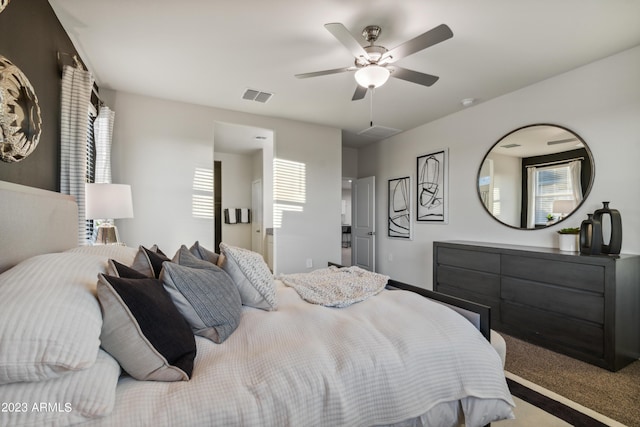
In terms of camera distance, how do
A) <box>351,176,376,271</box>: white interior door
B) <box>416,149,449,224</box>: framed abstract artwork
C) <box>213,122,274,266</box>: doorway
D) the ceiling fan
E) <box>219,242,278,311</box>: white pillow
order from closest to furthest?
<box>219,242,278,311</box>: white pillow, the ceiling fan, <box>416,149,449,224</box>: framed abstract artwork, <box>351,176,376,271</box>: white interior door, <box>213,122,274,266</box>: doorway

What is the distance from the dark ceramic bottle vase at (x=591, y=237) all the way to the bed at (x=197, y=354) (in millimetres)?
1867

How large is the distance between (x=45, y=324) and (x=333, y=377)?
90 centimetres

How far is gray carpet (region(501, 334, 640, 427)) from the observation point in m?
1.83

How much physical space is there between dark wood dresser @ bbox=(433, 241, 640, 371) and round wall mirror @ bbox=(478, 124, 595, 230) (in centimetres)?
54

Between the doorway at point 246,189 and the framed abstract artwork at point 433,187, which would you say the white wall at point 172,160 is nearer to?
the doorway at point 246,189

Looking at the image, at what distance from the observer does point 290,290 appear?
2055 millimetres

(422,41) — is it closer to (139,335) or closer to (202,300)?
(202,300)

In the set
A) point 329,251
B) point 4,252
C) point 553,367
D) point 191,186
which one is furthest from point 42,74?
point 553,367

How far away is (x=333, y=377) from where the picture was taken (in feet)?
3.54

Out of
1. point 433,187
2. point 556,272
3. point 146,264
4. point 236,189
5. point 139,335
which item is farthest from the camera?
point 236,189

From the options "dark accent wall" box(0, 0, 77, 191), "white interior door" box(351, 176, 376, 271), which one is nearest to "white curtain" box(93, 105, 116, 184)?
"dark accent wall" box(0, 0, 77, 191)

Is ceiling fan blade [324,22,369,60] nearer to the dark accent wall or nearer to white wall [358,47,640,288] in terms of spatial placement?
the dark accent wall

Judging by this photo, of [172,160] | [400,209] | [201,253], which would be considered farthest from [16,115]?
[400,209]

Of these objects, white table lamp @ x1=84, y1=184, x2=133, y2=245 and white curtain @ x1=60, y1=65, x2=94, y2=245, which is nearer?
white curtain @ x1=60, y1=65, x2=94, y2=245
